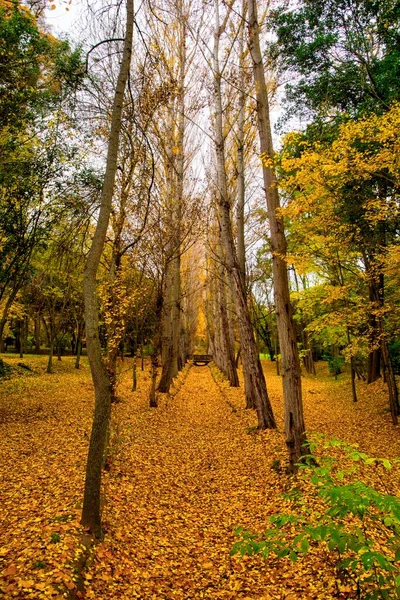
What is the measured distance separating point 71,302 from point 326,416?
15087 millimetres

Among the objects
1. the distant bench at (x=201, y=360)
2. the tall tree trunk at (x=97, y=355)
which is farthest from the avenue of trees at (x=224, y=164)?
the distant bench at (x=201, y=360)

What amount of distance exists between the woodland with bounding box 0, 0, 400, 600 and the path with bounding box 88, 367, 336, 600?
0.09 ft

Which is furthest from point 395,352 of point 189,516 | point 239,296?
point 189,516

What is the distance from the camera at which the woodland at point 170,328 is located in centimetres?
331

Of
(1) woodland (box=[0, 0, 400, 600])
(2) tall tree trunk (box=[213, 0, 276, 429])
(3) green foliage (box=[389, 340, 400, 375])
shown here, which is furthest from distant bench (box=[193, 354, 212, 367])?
(2) tall tree trunk (box=[213, 0, 276, 429])

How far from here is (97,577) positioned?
3.19m

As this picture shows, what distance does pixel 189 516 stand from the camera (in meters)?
4.80

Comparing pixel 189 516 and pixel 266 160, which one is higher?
pixel 266 160

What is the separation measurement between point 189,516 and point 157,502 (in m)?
0.54

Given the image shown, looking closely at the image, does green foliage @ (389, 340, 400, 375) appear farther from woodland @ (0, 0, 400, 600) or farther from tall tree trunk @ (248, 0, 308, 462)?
tall tree trunk @ (248, 0, 308, 462)

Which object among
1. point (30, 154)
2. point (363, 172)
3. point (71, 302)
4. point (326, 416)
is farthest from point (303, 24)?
point (71, 302)

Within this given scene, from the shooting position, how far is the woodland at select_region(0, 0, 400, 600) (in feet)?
10.8

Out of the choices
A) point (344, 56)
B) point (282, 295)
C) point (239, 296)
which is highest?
point (344, 56)

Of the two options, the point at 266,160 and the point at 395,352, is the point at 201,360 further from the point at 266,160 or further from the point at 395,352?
the point at 266,160
